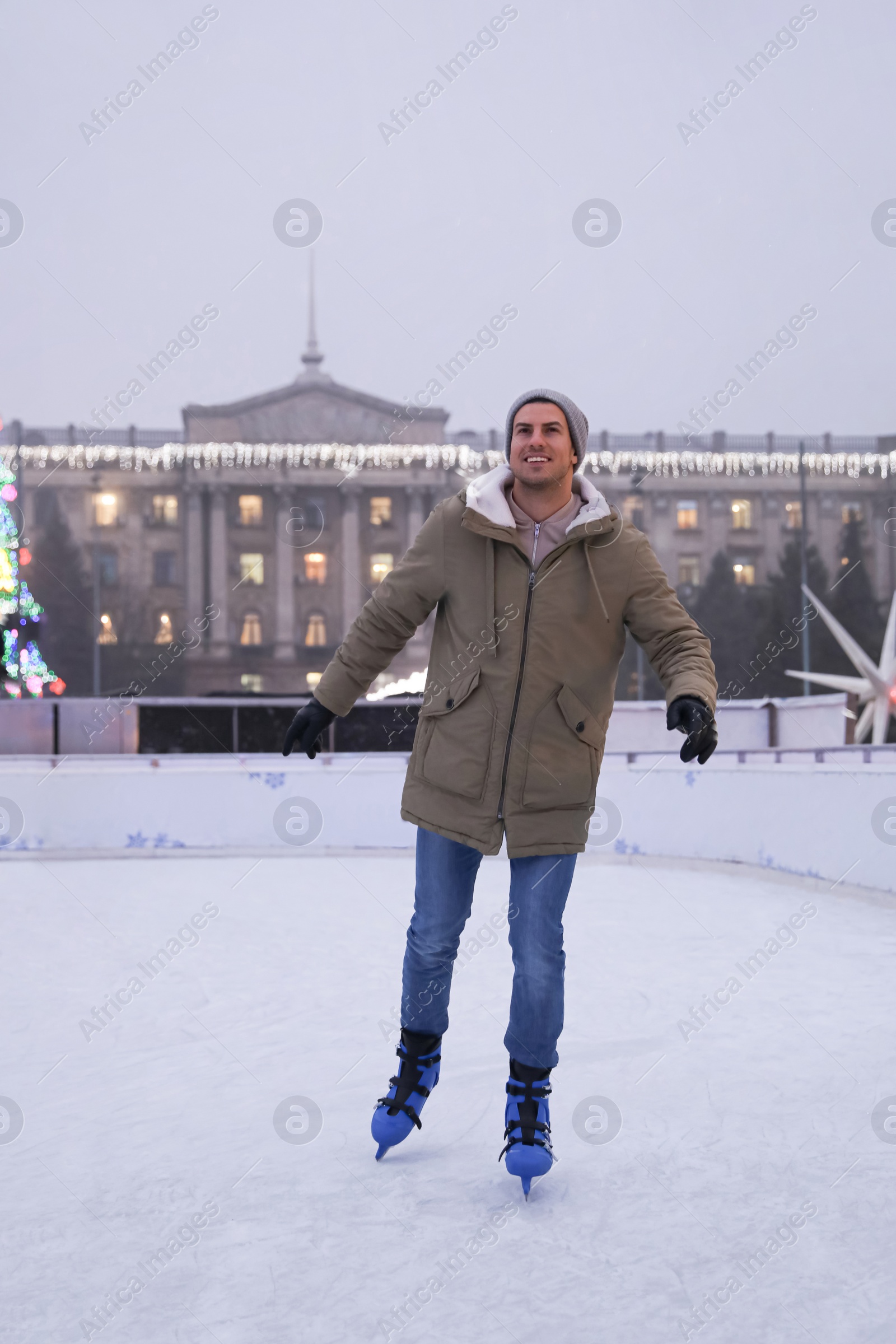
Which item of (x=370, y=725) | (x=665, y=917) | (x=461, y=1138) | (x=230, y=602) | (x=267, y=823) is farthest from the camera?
(x=230, y=602)

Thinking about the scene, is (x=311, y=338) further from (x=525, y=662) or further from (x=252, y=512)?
(x=525, y=662)

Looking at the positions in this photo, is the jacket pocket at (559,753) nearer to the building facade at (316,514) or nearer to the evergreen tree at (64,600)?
the evergreen tree at (64,600)

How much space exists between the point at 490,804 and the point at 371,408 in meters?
46.7

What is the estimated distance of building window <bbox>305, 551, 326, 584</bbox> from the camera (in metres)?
47.5

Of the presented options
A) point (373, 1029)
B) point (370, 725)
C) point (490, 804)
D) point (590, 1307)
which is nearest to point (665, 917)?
point (373, 1029)

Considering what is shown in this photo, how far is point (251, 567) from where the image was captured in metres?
48.0

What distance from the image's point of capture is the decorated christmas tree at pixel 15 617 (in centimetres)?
1655

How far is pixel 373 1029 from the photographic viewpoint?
336 cm

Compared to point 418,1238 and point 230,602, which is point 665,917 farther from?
point 230,602

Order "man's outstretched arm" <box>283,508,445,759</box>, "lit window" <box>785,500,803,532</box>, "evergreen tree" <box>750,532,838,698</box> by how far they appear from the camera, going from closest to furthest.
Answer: "man's outstretched arm" <box>283,508,445,759</box> → "evergreen tree" <box>750,532,838,698</box> → "lit window" <box>785,500,803,532</box>

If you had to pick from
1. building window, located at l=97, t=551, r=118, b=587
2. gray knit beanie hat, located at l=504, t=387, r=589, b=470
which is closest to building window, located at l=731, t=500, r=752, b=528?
building window, located at l=97, t=551, r=118, b=587

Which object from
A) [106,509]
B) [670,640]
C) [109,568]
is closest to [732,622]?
[109,568]

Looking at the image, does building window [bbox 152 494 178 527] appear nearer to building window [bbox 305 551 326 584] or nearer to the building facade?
the building facade

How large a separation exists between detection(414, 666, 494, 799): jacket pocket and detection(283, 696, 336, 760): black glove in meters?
0.24
